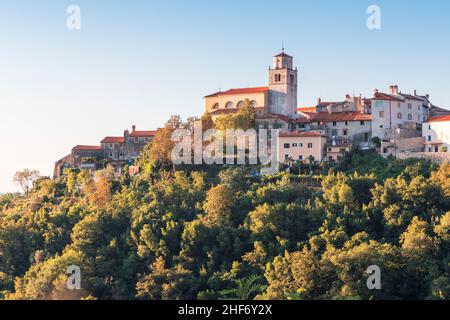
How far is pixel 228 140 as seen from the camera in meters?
62.2

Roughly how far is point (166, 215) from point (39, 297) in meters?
10.8

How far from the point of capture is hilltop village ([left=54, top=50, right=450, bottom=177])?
60812 mm

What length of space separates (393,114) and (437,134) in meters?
3.75

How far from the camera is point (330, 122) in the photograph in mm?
64500

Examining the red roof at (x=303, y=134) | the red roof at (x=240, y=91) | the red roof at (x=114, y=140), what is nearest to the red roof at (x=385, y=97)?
the red roof at (x=303, y=134)

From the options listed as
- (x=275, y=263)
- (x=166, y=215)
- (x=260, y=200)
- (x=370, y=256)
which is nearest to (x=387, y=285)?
(x=370, y=256)

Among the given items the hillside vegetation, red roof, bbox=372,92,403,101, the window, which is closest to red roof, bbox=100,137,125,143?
the window

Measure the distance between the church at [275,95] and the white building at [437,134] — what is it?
10813mm

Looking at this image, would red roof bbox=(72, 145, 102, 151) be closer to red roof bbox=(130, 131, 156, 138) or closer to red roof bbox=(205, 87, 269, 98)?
red roof bbox=(130, 131, 156, 138)

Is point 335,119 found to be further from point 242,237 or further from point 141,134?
point 141,134

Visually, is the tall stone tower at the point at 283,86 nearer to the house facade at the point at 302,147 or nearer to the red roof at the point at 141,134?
the house facade at the point at 302,147

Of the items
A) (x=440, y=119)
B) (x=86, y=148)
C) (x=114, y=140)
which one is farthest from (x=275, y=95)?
(x=86, y=148)

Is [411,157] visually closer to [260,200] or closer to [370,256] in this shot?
[260,200]

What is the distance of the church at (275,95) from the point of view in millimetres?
67562
